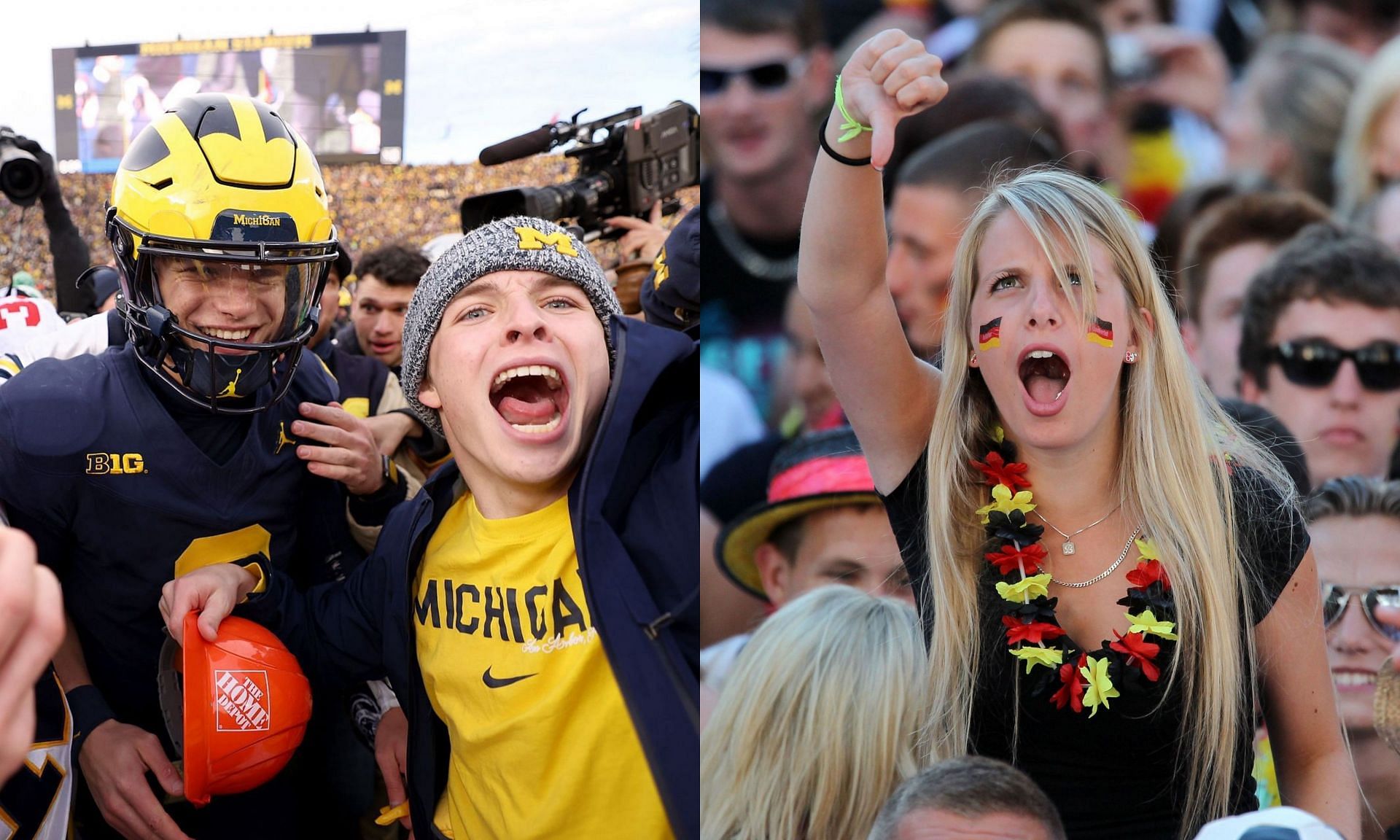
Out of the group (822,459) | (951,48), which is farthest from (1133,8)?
(822,459)

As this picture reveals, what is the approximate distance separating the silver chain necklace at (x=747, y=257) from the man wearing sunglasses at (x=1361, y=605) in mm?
1101

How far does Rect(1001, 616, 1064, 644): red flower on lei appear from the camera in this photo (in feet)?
7.32

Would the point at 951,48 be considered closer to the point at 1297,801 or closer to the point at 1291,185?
the point at 1291,185

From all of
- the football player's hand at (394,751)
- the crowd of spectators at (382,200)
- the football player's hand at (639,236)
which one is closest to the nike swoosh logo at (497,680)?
the football player's hand at (394,751)

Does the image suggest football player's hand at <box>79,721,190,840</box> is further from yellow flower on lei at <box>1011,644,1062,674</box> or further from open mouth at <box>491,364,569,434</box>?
yellow flower on lei at <box>1011,644,1062,674</box>

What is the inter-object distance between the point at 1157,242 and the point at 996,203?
32cm

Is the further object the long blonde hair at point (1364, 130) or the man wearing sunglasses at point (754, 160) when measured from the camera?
the man wearing sunglasses at point (754, 160)

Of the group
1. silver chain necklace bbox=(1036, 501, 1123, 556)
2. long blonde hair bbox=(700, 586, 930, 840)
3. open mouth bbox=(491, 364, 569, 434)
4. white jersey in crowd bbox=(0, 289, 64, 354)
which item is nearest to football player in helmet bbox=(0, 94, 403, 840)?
open mouth bbox=(491, 364, 569, 434)

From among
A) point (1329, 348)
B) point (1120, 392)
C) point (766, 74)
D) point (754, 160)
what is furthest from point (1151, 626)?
point (766, 74)

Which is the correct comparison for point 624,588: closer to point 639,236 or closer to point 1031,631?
point 1031,631

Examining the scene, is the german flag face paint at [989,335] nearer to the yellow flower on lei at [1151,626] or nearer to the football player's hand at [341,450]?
the yellow flower on lei at [1151,626]

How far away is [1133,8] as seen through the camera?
2.30 m

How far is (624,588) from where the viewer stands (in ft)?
7.20

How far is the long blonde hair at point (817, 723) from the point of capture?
2.44 metres
